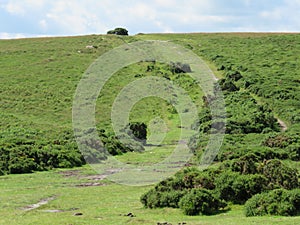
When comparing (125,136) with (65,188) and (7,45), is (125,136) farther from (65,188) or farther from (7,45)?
(7,45)

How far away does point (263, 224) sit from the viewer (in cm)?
1628

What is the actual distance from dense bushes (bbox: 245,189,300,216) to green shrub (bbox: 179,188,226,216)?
4.91ft

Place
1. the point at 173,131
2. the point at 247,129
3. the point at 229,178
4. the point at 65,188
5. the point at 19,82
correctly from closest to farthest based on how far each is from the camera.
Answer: the point at 229,178 < the point at 65,188 < the point at 247,129 < the point at 173,131 < the point at 19,82

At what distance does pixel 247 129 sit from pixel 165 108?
18.1 metres

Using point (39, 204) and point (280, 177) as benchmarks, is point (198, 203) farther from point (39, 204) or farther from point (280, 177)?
point (39, 204)

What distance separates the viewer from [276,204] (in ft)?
59.8

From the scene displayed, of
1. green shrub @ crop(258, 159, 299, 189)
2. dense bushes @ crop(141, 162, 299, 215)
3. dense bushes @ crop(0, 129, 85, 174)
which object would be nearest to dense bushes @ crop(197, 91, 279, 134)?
dense bushes @ crop(0, 129, 85, 174)

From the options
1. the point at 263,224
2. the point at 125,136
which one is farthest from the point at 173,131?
the point at 263,224

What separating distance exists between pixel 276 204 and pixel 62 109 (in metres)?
47.3

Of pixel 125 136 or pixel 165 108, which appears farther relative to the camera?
pixel 165 108

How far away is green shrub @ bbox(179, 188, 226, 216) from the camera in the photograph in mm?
19344

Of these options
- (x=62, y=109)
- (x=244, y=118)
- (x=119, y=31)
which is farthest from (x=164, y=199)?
(x=119, y=31)

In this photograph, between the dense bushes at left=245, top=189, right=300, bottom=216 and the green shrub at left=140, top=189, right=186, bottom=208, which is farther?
the green shrub at left=140, top=189, right=186, bottom=208

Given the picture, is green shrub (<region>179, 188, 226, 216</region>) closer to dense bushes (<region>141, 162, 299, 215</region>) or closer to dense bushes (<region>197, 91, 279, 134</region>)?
dense bushes (<region>141, 162, 299, 215</region>)
